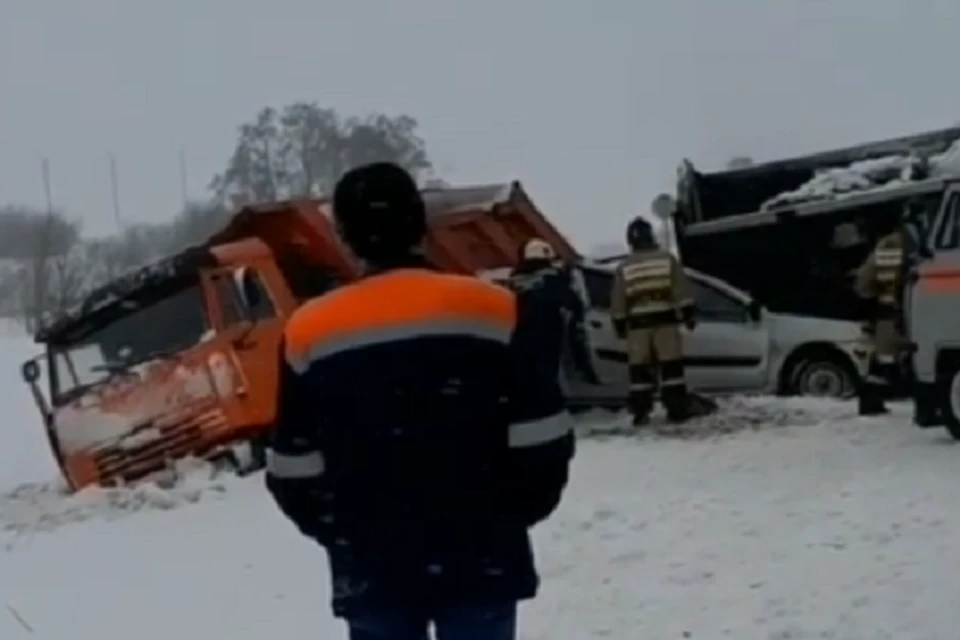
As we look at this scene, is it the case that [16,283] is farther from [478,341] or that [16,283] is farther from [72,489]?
[478,341]

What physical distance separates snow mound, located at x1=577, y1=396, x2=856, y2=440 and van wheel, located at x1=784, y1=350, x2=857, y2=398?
56 cm

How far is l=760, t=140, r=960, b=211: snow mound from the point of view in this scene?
17.8 meters

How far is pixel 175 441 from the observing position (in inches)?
544

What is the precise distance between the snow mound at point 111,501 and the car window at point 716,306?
192 inches

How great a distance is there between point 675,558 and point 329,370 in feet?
16.6

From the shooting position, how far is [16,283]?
69750 mm

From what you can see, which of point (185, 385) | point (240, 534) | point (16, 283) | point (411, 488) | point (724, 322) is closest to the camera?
point (411, 488)

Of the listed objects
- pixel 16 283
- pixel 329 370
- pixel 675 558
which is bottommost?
pixel 16 283

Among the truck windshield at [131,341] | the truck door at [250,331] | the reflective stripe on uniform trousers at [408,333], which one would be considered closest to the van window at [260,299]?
the truck door at [250,331]

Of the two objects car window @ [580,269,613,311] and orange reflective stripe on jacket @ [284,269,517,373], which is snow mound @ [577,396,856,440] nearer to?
car window @ [580,269,613,311]

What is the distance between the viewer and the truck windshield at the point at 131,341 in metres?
14.3

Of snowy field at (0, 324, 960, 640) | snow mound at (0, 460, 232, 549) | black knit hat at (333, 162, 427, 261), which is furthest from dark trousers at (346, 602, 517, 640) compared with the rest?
snow mound at (0, 460, 232, 549)

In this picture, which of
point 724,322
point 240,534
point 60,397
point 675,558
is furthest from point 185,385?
point 675,558

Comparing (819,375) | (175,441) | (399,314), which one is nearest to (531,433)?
(399,314)
